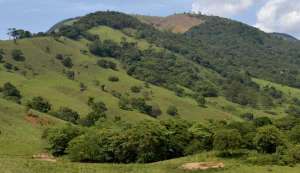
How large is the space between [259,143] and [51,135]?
1697 inches

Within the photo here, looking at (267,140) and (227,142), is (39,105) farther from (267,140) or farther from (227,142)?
(267,140)

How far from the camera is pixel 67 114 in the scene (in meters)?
161

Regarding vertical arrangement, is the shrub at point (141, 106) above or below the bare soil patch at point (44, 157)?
above

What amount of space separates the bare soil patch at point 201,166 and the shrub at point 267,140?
14.2 meters

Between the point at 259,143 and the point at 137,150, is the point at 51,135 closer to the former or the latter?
the point at 137,150

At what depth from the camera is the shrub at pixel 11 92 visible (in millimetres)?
159950

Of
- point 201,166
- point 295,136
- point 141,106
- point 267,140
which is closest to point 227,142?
point 201,166

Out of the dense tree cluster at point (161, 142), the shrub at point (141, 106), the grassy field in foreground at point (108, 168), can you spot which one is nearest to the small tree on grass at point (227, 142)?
the dense tree cluster at point (161, 142)

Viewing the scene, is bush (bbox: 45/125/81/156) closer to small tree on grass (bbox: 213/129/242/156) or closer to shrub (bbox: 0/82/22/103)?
small tree on grass (bbox: 213/129/242/156)

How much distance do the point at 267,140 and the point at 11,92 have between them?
319 ft

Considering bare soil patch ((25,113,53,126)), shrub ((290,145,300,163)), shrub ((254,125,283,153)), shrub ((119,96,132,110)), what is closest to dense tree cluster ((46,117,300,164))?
shrub ((254,125,283,153))

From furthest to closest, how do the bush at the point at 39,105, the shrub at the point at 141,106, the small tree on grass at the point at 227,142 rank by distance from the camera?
the shrub at the point at 141,106
the bush at the point at 39,105
the small tree on grass at the point at 227,142

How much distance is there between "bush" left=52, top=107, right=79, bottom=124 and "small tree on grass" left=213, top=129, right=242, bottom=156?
71967 mm

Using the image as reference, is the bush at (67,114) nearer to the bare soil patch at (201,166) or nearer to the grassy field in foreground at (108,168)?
the grassy field in foreground at (108,168)
